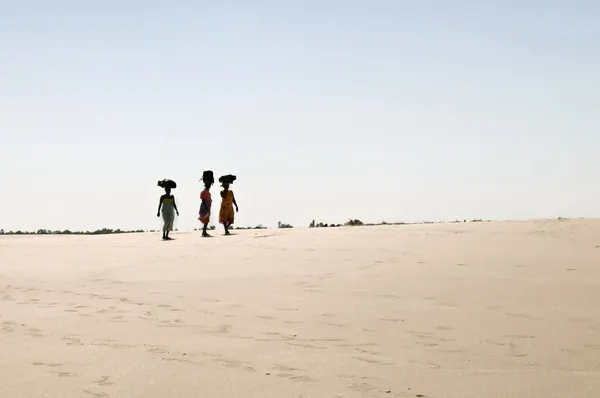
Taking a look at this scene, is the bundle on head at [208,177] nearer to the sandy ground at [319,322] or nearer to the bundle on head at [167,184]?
the bundle on head at [167,184]

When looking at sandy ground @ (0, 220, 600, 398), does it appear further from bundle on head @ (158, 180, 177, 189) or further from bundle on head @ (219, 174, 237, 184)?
bundle on head @ (158, 180, 177, 189)

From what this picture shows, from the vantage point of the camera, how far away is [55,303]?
7.63 meters

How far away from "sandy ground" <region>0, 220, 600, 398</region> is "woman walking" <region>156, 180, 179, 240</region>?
22.7ft

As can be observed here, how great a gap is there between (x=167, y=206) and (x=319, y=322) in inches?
548

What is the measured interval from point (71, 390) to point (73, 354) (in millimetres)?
954

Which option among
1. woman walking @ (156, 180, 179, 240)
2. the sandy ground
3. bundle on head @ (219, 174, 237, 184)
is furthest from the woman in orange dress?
the sandy ground

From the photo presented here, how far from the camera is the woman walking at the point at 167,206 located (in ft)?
62.2

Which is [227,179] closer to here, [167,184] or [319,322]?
[167,184]

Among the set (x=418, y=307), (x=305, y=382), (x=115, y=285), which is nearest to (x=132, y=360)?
(x=305, y=382)

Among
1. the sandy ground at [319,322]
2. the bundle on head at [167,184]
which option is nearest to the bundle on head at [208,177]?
the bundle on head at [167,184]

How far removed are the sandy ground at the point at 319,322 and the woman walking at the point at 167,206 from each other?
22.7 feet

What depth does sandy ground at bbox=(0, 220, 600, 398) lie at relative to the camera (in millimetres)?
4324

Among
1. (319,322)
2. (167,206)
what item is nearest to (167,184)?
(167,206)

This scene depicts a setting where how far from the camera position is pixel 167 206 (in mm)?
19562
